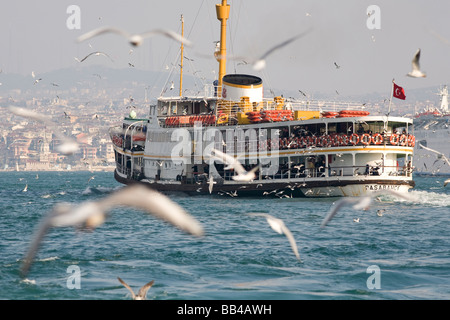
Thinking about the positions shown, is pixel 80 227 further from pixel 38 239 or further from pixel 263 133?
pixel 38 239

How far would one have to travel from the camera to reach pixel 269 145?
48594 millimetres

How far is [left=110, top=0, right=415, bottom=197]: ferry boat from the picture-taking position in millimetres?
45500

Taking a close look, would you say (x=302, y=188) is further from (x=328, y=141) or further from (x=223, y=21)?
(x=223, y=21)

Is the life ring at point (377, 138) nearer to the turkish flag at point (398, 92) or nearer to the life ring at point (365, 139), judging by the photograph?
the life ring at point (365, 139)

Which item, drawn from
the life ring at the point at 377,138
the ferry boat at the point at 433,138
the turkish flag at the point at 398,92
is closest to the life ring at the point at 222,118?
the life ring at the point at 377,138

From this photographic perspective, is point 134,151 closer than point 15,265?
No

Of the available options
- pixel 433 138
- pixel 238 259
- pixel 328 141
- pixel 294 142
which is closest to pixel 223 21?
pixel 294 142

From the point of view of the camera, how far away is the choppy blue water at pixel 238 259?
19078 millimetres

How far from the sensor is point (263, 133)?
4978 centimetres

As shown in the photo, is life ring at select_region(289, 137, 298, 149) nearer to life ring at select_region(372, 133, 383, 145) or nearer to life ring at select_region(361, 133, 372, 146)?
life ring at select_region(361, 133, 372, 146)

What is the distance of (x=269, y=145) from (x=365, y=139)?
6.72 meters
